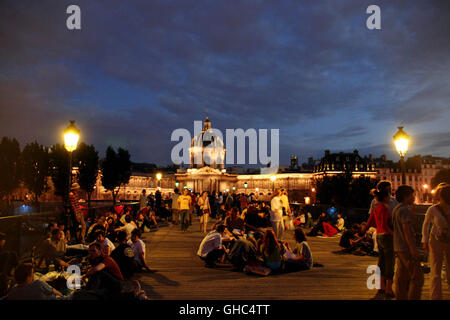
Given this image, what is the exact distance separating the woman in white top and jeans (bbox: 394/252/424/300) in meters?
0.46

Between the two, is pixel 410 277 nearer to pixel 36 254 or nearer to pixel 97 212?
pixel 36 254

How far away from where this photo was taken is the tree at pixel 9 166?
63.8 metres

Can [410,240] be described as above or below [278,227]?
above

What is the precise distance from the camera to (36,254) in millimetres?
12055

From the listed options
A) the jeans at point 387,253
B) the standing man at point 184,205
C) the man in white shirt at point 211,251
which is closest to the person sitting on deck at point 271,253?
the man in white shirt at point 211,251

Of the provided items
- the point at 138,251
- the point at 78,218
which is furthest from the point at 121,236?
the point at 78,218

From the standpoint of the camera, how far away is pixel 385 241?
841cm

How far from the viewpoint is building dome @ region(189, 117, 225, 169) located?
117 m

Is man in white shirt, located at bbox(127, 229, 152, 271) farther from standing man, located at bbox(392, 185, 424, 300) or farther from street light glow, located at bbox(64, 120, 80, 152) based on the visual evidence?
standing man, located at bbox(392, 185, 424, 300)

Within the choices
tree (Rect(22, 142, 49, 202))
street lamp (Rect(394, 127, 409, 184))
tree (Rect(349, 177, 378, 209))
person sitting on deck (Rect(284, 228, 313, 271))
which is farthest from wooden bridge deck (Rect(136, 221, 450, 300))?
tree (Rect(22, 142, 49, 202))

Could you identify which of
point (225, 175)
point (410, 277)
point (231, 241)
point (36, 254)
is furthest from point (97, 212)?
point (225, 175)

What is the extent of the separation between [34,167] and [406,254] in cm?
7565

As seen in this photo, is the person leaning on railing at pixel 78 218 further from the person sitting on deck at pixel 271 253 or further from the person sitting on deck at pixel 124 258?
the person sitting on deck at pixel 271 253

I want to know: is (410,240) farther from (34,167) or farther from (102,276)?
(34,167)
